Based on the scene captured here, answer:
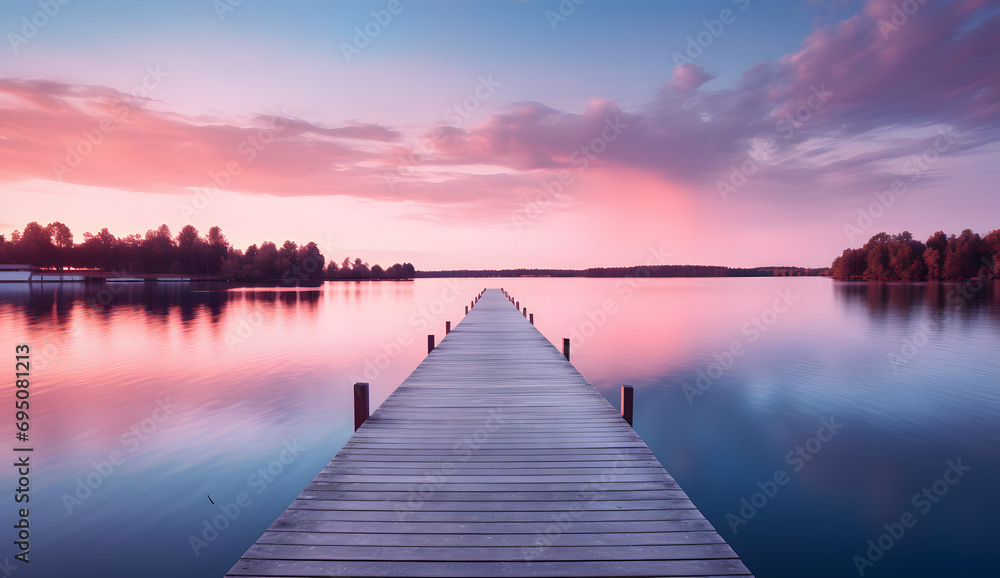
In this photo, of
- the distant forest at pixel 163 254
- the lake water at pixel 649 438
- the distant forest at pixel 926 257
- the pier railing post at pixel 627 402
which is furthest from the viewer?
the distant forest at pixel 163 254

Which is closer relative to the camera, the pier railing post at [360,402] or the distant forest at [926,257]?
the pier railing post at [360,402]

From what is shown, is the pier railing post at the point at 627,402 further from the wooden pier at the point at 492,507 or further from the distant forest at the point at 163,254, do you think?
the distant forest at the point at 163,254

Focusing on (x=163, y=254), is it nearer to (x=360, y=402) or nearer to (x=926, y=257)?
(x=360, y=402)

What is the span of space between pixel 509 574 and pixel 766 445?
9.24 m

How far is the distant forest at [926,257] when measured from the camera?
86688 mm

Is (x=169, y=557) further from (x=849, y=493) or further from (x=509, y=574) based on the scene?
(x=849, y=493)

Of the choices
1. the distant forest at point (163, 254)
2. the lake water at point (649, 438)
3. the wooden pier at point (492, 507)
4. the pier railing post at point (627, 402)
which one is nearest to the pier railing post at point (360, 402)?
the wooden pier at point (492, 507)

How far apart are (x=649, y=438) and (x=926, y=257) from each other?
118815 mm

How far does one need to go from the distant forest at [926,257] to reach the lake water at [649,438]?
91.9m

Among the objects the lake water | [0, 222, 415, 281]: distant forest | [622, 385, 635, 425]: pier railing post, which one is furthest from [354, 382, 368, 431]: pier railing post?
[0, 222, 415, 281]: distant forest

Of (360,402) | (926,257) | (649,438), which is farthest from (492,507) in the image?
(926,257)

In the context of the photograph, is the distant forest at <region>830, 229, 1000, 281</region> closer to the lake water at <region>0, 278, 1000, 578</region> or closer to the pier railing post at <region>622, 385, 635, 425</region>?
the lake water at <region>0, 278, 1000, 578</region>

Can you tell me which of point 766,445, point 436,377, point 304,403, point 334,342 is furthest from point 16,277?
point 766,445

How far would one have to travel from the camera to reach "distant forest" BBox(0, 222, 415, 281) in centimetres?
9600
